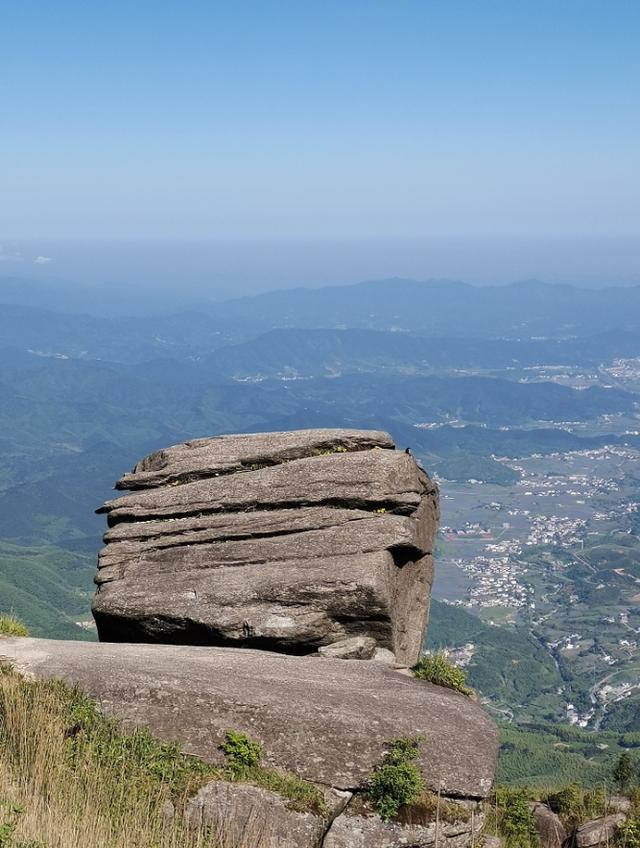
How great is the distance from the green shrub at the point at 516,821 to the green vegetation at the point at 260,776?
435 centimetres

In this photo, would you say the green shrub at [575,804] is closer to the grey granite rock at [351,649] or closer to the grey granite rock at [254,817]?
the grey granite rock at [351,649]

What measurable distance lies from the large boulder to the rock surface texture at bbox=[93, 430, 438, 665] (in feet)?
10.2

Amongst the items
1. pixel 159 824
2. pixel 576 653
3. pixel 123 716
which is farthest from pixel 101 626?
pixel 576 653

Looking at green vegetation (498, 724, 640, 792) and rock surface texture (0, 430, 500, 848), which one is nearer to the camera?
rock surface texture (0, 430, 500, 848)

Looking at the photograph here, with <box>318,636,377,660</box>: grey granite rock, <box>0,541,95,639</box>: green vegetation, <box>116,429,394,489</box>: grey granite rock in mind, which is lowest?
<box>0,541,95,639</box>: green vegetation

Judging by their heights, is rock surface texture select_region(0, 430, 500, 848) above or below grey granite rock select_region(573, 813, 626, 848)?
above

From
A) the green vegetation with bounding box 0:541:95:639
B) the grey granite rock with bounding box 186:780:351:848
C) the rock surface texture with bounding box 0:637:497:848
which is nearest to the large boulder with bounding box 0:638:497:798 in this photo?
the rock surface texture with bounding box 0:637:497:848

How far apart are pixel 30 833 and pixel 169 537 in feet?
42.9

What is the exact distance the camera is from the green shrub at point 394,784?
13.5m

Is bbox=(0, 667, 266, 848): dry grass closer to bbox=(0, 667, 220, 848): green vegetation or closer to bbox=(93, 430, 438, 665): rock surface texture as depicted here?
bbox=(0, 667, 220, 848): green vegetation

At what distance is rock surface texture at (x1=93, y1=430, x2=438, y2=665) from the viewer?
66.1 ft

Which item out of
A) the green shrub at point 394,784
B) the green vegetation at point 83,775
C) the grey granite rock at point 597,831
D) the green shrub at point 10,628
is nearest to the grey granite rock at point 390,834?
the green shrub at point 394,784

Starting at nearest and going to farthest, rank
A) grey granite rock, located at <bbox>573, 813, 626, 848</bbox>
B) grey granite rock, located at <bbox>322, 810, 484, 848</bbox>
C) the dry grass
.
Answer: the dry grass → grey granite rock, located at <bbox>322, 810, 484, 848</bbox> → grey granite rock, located at <bbox>573, 813, 626, 848</bbox>

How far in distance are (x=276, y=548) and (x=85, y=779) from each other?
10162 millimetres
